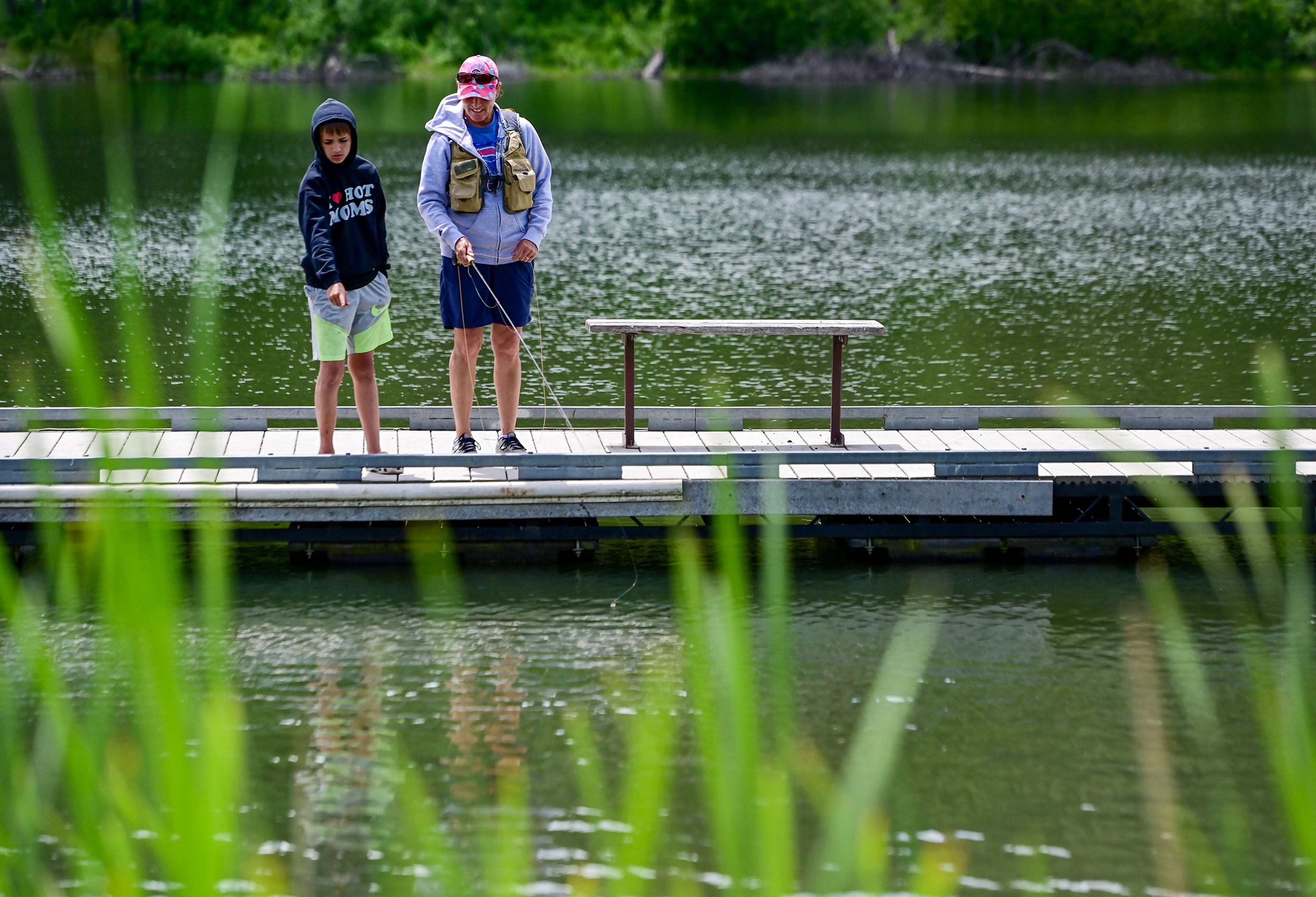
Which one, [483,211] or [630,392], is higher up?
[483,211]

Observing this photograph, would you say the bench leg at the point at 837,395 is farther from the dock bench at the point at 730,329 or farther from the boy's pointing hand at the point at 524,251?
the boy's pointing hand at the point at 524,251

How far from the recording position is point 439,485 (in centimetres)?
810

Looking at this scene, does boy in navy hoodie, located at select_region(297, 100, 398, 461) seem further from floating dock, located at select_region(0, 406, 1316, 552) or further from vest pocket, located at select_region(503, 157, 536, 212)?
vest pocket, located at select_region(503, 157, 536, 212)

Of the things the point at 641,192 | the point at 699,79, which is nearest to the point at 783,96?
the point at 699,79

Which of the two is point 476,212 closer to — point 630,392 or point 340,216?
point 340,216

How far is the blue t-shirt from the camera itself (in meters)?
7.91

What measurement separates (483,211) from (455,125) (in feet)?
1.39

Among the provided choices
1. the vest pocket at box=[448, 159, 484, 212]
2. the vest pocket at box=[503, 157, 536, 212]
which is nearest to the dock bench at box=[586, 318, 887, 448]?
the vest pocket at box=[503, 157, 536, 212]

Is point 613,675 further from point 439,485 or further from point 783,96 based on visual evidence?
point 783,96

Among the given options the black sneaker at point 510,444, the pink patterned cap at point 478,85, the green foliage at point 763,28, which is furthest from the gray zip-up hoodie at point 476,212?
the green foliage at point 763,28

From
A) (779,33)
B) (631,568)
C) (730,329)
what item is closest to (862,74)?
(779,33)

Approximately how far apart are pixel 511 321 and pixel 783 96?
61.5 m

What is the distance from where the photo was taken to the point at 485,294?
8234mm

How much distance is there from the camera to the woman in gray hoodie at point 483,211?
7.87 meters
